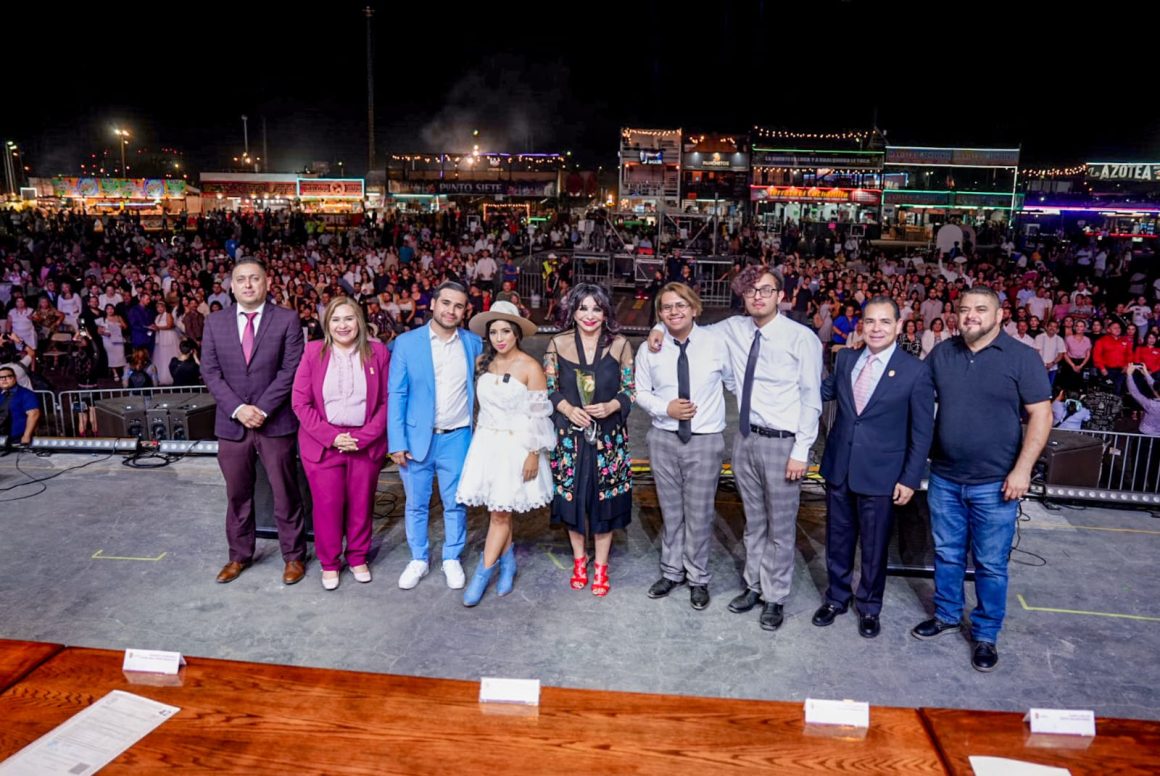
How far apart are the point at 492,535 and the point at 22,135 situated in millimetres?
77317

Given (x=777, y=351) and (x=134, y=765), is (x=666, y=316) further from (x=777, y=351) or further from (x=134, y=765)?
(x=134, y=765)

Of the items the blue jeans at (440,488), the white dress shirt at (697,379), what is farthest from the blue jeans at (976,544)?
the blue jeans at (440,488)

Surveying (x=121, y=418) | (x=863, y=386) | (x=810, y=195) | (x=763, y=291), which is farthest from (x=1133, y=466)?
(x=810, y=195)

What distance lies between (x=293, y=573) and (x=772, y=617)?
2682 millimetres

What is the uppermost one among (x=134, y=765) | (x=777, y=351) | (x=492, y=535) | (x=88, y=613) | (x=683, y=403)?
(x=777, y=351)

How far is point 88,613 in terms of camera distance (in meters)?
4.21

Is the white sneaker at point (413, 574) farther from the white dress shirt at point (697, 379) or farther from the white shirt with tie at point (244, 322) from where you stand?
the white dress shirt at point (697, 379)

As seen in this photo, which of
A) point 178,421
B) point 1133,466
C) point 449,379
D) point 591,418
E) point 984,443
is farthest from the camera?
point 1133,466

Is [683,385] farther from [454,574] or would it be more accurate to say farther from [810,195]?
[810,195]

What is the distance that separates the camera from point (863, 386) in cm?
389

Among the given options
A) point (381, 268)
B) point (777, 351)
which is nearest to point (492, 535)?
point (777, 351)

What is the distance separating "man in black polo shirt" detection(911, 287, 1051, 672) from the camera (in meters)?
3.65

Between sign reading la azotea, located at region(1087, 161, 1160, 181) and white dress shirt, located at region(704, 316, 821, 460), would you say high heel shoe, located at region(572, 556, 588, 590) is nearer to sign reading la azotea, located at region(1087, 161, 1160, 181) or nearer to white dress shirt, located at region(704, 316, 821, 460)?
white dress shirt, located at region(704, 316, 821, 460)

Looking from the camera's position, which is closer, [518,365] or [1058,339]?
[518,365]
